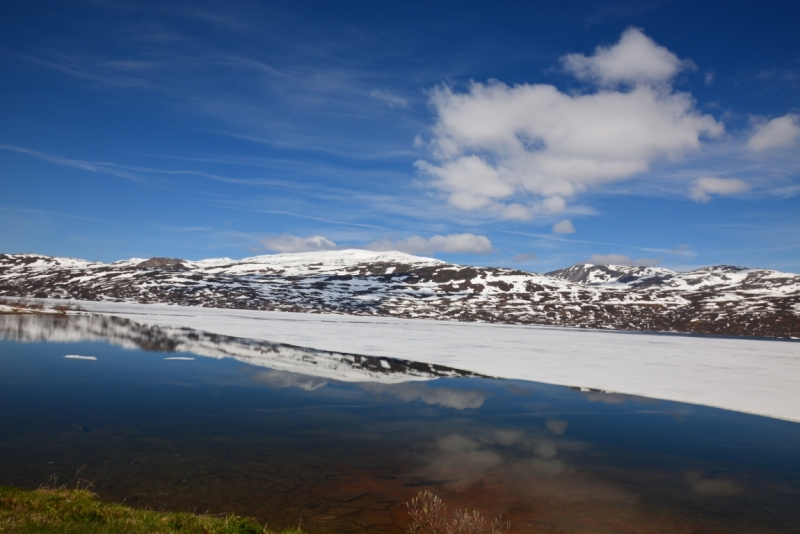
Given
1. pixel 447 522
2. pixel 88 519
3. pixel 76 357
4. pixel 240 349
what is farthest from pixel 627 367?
pixel 76 357

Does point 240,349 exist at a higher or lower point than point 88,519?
higher

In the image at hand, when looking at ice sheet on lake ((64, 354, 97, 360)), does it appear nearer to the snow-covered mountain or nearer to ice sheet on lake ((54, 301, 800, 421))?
ice sheet on lake ((54, 301, 800, 421))

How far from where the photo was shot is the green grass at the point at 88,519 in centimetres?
724

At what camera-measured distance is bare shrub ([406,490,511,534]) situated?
8.91m

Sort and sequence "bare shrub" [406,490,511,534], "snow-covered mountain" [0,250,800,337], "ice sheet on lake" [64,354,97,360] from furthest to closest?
1. "snow-covered mountain" [0,250,800,337]
2. "ice sheet on lake" [64,354,97,360]
3. "bare shrub" [406,490,511,534]

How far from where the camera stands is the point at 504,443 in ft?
46.9

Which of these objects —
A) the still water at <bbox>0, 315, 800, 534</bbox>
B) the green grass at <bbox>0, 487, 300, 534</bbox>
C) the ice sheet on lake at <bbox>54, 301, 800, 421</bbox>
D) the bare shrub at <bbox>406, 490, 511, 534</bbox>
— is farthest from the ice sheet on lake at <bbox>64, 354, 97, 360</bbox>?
the bare shrub at <bbox>406, 490, 511, 534</bbox>

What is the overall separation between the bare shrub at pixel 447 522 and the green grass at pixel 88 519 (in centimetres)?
246

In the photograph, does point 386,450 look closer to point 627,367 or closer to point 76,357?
Answer: point 627,367

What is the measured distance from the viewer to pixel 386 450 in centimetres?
1320

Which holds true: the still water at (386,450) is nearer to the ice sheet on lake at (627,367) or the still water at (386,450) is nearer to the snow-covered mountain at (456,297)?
the ice sheet on lake at (627,367)

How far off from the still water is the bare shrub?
30 centimetres

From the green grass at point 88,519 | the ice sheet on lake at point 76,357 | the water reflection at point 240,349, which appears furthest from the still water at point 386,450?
the ice sheet on lake at point 76,357

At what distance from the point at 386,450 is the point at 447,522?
426cm
